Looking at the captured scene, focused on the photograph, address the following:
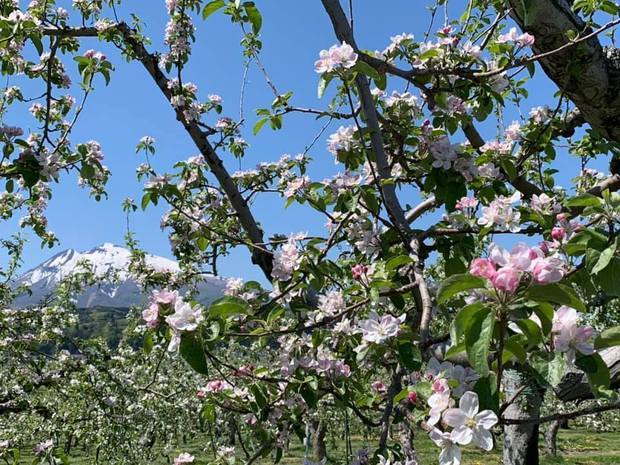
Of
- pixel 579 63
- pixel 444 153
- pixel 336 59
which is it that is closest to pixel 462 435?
pixel 336 59

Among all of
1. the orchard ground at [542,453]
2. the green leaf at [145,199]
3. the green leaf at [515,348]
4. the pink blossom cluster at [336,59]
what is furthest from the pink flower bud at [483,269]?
the orchard ground at [542,453]

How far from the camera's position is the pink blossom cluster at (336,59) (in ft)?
4.94

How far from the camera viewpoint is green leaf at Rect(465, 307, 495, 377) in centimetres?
85

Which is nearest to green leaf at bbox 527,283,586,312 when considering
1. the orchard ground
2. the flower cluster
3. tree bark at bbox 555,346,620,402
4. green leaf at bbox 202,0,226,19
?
the flower cluster

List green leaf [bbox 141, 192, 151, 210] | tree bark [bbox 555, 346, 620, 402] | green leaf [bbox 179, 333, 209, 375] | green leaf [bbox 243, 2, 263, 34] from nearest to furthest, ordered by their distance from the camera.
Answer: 1. green leaf [bbox 179, 333, 209, 375]
2. green leaf [bbox 243, 2, 263, 34]
3. tree bark [bbox 555, 346, 620, 402]
4. green leaf [bbox 141, 192, 151, 210]

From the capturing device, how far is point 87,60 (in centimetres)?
255

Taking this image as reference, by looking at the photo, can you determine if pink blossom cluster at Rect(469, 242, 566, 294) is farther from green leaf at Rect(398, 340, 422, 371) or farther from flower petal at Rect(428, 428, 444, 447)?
green leaf at Rect(398, 340, 422, 371)

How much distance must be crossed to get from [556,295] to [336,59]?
929 millimetres

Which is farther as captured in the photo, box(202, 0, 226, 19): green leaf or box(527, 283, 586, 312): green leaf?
box(202, 0, 226, 19): green leaf

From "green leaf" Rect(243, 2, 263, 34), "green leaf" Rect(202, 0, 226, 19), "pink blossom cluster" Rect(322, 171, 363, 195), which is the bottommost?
"pink blossom cluster" Rect(322, 171, 363, 195)

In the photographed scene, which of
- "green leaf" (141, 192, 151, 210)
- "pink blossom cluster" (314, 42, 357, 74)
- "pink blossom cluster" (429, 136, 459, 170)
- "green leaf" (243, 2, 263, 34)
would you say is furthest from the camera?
"green leaf" (141, 192, 151, 210)

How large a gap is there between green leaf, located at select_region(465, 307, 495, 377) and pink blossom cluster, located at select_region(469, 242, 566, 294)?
6 cm

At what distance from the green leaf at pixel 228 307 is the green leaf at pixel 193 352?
0.11m

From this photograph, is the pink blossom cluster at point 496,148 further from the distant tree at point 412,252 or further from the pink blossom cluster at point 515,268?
the pink blossom cluster at point 515,268
